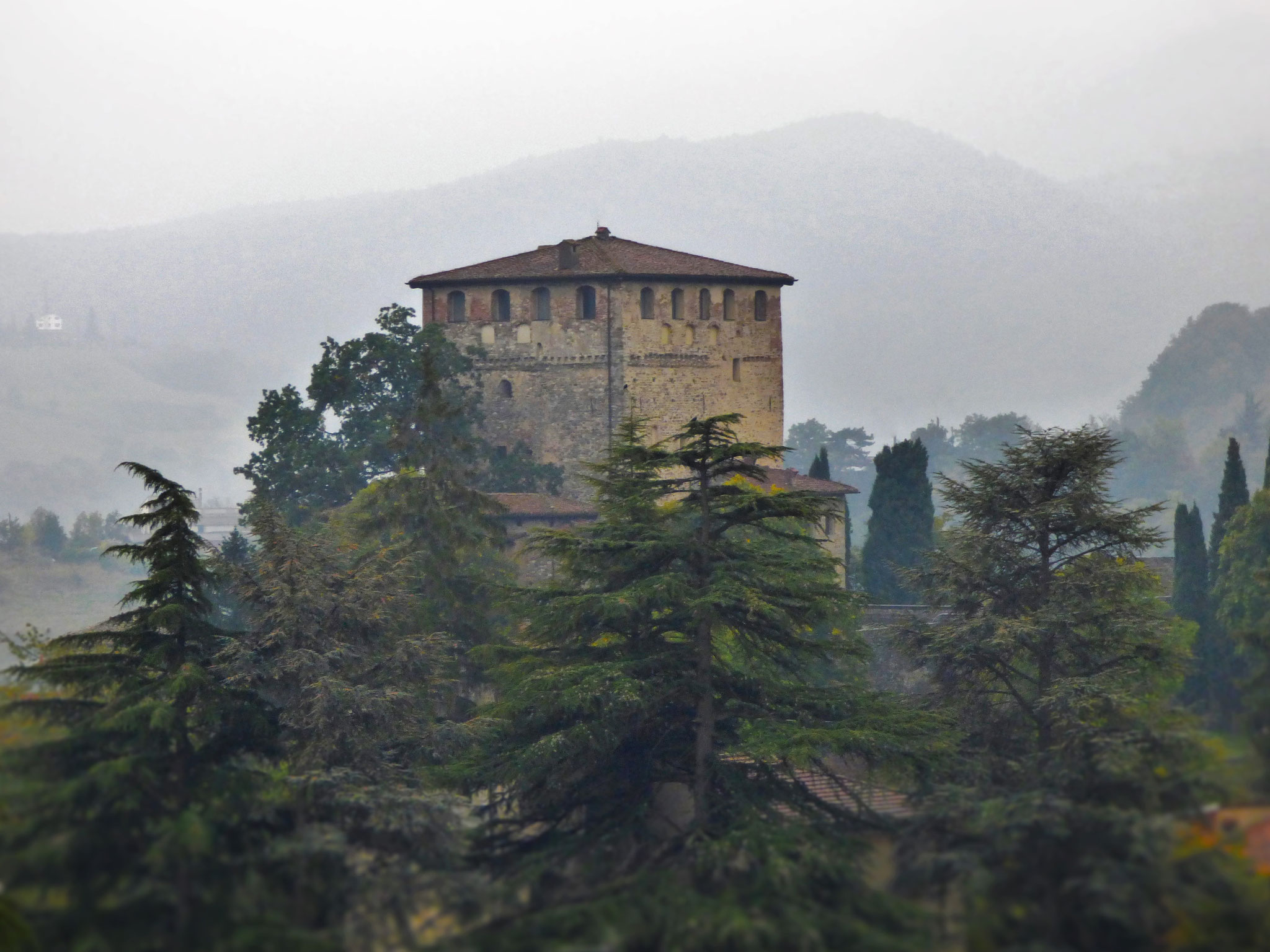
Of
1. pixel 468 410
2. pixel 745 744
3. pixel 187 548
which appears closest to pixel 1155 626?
pixel 745 744

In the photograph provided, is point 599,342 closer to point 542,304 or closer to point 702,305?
point 542,304

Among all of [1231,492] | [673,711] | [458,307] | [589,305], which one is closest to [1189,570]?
[1231,492]

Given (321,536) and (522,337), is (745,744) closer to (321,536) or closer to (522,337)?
(321,536)

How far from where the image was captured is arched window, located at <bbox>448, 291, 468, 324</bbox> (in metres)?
50.4

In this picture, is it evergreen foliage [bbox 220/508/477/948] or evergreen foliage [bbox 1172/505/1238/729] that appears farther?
evergreen foliage [bbox 1172/505/1238/729]

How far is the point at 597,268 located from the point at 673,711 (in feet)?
100

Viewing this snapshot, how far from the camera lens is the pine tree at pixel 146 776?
41.0 ft

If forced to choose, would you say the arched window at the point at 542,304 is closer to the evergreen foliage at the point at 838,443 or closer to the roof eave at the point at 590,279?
the roof eave at the point at 590,279

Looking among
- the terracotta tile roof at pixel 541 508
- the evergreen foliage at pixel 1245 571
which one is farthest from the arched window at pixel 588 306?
the evergreen foliage at pixel 1245 571

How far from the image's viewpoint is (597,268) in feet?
163

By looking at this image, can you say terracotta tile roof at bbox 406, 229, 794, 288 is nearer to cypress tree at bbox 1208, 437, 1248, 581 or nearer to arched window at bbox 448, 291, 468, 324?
arched window at bbox 448, 291, 468, 324

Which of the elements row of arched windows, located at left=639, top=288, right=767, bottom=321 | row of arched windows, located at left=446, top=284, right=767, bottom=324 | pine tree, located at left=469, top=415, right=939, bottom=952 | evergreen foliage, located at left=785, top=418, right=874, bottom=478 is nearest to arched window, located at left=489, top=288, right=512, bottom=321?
row of arched windows, located at left=446, top=284, right=767, bottom=324

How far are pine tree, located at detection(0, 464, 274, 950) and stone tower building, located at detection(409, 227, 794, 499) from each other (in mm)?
29726

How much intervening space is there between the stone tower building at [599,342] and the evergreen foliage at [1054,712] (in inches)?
846
